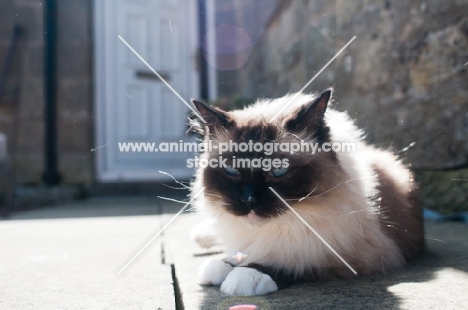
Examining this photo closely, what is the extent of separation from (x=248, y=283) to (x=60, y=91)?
4.27 metres

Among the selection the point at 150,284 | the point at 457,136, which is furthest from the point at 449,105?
the point at 150,284

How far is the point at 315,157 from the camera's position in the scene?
1.44 m

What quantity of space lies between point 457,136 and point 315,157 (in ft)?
4.40

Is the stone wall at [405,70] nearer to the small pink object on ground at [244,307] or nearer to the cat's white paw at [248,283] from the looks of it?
the cat's white paw at [248,283]

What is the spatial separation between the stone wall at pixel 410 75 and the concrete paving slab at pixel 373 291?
2.46ft

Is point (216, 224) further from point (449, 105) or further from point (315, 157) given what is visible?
point (449, 105)

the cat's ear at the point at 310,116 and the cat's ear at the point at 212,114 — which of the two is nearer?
the cat's ear at the point at 310,116

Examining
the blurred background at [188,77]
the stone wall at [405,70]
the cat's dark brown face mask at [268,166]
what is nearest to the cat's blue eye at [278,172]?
the cat's dark brown face mask at [268,166]

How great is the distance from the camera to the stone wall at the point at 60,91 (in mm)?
4789

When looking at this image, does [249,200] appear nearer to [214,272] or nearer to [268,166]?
[268,166]

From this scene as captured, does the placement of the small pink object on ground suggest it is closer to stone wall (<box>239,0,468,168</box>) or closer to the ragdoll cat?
the ragdoll cat

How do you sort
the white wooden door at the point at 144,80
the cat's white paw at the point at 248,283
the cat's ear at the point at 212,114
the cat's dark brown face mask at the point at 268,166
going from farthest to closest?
1. the white wooden door at the point at 144,80
2. the cat's ear at the point at 212,114
3. the cat's dark brown face mask at the point at 268,166
4. the cat's white paw at the point at 248,283

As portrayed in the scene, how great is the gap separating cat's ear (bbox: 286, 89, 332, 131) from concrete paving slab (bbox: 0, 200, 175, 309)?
2.11 feet

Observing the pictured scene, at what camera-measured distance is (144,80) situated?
294cm
